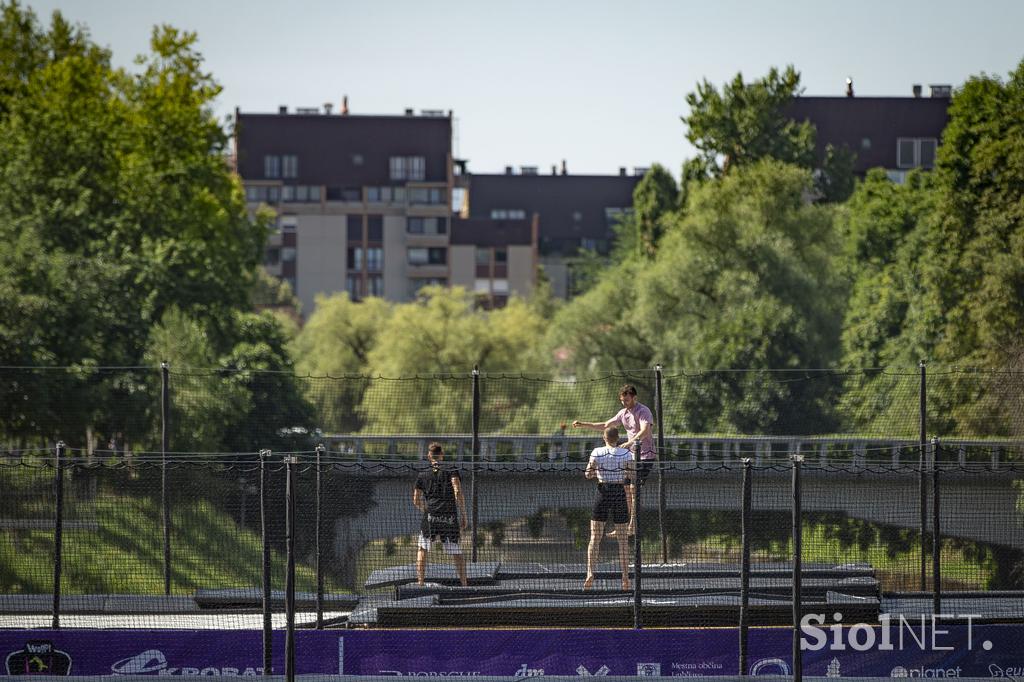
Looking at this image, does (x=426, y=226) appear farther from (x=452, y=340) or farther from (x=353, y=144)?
(x=452, y=340)

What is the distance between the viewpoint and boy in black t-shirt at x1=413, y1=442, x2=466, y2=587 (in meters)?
14.4

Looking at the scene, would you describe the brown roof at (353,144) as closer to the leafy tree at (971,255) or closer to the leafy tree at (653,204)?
the leafy tree at (653,204)

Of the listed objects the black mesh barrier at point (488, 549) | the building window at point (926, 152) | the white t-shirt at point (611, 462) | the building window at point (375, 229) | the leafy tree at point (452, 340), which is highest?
the building window at point (926, 152)

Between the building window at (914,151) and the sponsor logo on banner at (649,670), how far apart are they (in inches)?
3356

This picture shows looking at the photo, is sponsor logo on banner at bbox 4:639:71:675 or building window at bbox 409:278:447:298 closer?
sponsor logo on banner at bbox 4:639:71:675

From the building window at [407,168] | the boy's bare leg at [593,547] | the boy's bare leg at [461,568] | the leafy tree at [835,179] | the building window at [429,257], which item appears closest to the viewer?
the boy's bare leg at [593,547]

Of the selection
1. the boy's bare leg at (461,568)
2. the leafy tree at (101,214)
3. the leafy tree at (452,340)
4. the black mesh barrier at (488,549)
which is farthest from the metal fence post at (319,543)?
the leafy tree at (452,340)

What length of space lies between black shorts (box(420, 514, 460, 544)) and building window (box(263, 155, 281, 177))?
98335 millimetres

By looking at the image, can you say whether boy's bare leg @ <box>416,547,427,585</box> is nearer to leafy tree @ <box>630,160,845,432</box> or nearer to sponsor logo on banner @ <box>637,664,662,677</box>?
sponsor logo on banner @ <box>637,664,662,677</box>

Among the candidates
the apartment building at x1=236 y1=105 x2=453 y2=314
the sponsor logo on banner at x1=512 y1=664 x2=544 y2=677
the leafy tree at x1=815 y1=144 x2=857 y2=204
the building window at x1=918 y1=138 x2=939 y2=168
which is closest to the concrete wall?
the apartment building at x1=236 y1=105 x2=453 y2=314

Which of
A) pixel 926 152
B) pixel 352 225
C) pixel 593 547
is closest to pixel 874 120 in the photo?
pixel 926 152

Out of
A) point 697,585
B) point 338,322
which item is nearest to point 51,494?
point 697,585

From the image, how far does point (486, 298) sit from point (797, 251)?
57033 mm

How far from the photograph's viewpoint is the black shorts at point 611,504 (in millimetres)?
14219
